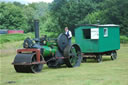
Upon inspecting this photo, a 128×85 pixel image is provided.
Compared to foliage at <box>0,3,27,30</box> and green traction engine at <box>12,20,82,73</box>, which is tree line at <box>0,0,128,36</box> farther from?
green traction engine at <box>12,20,82,73</box>

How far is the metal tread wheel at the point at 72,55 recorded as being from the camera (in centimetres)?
1541

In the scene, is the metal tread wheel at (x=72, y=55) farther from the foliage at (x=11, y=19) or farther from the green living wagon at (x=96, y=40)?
the foliage at (x=11, y=19)

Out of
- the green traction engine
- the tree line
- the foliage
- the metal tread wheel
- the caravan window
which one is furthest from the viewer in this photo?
the foliage

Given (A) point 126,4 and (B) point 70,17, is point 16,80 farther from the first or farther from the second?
(B) point 70,17

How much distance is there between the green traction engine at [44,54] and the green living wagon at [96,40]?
1.98 metres

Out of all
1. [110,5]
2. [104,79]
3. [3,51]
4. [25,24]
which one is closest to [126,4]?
[110,5]

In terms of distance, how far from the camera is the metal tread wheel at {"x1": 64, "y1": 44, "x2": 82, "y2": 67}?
50.6ft

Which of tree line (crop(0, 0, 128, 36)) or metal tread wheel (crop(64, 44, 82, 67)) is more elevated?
tree line (crop(0, 0, 128, 36))

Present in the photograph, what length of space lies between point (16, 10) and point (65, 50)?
7080 centimetres

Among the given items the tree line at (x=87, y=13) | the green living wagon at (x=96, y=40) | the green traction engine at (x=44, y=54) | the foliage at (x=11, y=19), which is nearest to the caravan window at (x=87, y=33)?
the green living wagon at (x=96, y=40)

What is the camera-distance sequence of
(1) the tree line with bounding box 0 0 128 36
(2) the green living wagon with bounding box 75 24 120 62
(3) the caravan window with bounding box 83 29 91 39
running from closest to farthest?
(2) the green living wagon with bounding box 75 24 120 62 → (3) the caravan window with bounding box 83 29 91 39 → (1) the tree line with bounding box 0 0 128 36

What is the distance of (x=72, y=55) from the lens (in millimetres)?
15938

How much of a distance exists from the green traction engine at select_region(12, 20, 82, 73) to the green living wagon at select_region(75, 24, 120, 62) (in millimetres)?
1981

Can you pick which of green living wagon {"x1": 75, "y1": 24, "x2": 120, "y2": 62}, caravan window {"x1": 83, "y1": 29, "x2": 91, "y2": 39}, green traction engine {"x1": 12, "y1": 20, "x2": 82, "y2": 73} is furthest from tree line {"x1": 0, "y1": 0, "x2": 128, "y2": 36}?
green traction engine {"x1": 12, "y1": 20, "x2": 82, "y2": 73}
